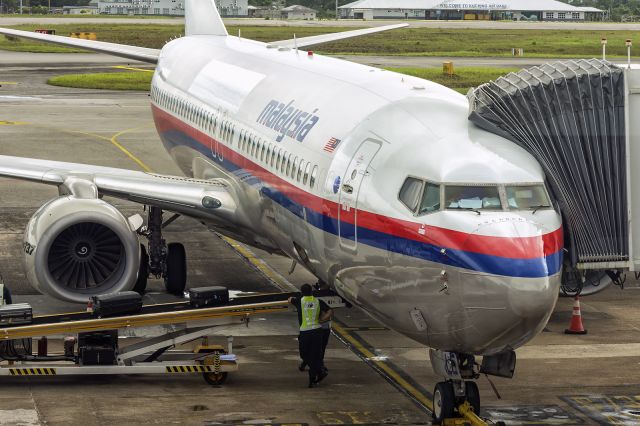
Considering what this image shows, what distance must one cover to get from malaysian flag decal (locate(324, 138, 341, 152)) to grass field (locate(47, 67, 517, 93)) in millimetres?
51779

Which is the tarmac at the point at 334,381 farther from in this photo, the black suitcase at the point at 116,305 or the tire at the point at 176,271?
the black suitcase at the point at 116,305

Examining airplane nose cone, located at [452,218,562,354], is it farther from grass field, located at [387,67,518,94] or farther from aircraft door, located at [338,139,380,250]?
grass field, located at [387,67,518,94]

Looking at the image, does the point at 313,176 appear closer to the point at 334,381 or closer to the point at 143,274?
the point at 334,381

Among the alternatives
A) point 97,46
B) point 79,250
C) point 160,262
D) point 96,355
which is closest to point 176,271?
point 160,262

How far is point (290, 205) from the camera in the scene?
67.3 feet

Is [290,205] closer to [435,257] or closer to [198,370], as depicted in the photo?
[198,370]

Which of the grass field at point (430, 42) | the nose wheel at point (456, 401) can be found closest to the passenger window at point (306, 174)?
the nose wheel at point (456, 401)

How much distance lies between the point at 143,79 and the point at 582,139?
Result: 65131mm

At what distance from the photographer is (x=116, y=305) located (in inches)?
786

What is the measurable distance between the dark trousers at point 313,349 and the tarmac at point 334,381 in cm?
31

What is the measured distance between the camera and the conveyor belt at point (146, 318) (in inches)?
757

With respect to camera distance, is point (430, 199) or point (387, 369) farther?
point (387, 369)

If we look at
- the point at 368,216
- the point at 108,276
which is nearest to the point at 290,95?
the point at 108,276

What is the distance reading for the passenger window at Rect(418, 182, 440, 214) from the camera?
51.4 feet
